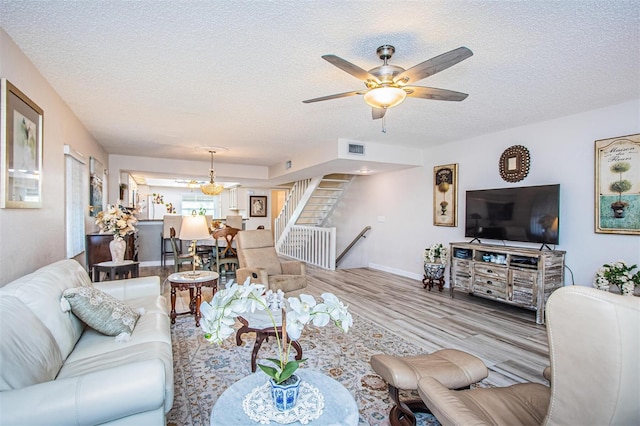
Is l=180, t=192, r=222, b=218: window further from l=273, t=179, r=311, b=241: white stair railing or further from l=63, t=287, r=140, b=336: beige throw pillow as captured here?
l=63, t=287, r=140, b=336: beige throw pillow

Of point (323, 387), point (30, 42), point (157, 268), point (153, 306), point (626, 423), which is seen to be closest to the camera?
point (626, 423)

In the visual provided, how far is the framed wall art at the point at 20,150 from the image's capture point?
77.6 inches

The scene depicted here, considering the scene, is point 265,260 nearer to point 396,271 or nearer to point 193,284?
point 193,284

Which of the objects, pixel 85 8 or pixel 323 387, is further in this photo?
pixel 85 8

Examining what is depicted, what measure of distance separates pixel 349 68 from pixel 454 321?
312 cm

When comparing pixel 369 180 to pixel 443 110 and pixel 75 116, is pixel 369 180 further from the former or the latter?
pixel 75 116

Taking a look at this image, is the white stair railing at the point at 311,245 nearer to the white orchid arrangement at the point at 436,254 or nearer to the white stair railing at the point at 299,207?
the white stair railing at the point at 299,207

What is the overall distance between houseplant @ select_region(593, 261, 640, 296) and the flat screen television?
→ 22.4 inches

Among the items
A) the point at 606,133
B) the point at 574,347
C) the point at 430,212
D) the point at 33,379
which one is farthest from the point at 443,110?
the point at 33,379

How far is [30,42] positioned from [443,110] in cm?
376

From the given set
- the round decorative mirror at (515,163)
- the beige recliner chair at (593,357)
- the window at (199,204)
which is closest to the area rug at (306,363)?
the beige recliner chair at (593,357)

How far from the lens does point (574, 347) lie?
95 cm

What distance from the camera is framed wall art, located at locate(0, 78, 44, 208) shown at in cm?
197

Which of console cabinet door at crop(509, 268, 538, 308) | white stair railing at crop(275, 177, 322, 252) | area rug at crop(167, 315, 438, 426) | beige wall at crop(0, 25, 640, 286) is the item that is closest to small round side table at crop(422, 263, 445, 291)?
beige wall at crop(0, 25, 640, 286)
